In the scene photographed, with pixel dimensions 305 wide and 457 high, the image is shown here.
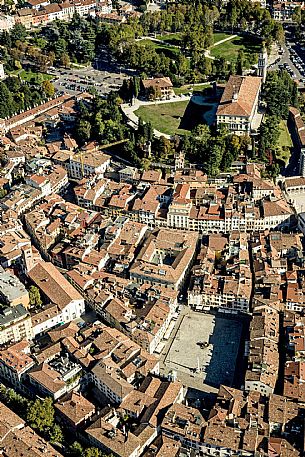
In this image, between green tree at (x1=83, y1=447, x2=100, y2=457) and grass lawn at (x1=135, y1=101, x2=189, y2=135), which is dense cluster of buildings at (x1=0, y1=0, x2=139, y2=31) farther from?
green tree at (x1=83, y1=447, x2=100, y2=457)

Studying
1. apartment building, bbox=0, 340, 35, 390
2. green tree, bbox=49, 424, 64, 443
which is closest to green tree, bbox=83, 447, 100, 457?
green tree, bbox=49, 424, 64, 443

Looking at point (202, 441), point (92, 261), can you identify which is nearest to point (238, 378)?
point (202, 441)

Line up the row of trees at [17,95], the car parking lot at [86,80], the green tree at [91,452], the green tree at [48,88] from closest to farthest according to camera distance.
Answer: the green tree at [91,452], the row of trees at [17,95], the green tree at [48,88], the car parking lot at [86,80]

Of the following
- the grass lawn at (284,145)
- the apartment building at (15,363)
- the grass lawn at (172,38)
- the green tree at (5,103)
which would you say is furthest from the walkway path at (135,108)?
the apartment building at (15,363)

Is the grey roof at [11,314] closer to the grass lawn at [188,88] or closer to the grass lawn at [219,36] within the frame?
the grass lawn at [188,88]

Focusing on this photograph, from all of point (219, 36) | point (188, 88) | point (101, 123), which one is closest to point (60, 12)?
point (219, 36)

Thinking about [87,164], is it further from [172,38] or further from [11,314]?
[172,38]
